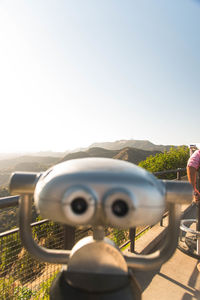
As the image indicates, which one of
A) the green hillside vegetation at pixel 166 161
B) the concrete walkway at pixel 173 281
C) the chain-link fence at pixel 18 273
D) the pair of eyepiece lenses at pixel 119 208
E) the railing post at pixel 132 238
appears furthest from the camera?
the green hillside vegetation at pixel 166 161

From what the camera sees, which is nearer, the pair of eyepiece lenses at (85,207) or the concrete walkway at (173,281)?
the pair of eyepiece lenses at (85,207)

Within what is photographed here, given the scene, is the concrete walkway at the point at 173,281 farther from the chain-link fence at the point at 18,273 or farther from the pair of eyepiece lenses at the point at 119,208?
the pair of eyepiece lenses at the point at 119,208

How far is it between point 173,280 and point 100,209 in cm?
225

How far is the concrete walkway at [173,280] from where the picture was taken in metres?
2.18

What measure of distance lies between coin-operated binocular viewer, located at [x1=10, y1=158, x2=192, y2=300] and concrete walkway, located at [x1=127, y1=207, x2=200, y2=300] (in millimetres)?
1718

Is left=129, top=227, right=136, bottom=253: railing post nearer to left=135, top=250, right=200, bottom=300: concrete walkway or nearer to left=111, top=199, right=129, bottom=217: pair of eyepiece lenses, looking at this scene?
left=135, top=250, right=200, bottom=300: concrete walkway

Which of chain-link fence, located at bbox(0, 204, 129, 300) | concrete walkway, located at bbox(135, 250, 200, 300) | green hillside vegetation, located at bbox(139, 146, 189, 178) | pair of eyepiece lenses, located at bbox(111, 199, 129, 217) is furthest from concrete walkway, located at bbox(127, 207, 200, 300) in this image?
green hillside vegetation, located at bbox(139, 146, 189, 178)

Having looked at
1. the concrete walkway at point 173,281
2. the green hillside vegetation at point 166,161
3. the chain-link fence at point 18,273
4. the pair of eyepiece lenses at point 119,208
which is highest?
the pair of eyepiece lenses at point 119,208

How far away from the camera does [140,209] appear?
0.64m

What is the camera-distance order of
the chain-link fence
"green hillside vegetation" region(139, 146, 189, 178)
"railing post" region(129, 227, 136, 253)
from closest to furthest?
the chain-link fence
"railing post" region(129, 227, 136, 253)
"green hillside vegetation" region(139, 146, 189, 178)

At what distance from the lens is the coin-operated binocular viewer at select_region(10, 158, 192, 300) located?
0.63 m

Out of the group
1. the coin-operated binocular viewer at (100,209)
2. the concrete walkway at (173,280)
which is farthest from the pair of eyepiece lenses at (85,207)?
the concrete walkway at (173,280)

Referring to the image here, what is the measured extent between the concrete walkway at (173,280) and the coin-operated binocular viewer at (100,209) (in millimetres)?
1718

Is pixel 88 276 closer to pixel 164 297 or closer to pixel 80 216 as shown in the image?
pixel 80 216
